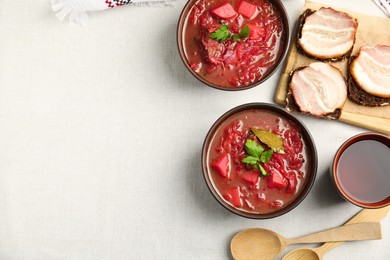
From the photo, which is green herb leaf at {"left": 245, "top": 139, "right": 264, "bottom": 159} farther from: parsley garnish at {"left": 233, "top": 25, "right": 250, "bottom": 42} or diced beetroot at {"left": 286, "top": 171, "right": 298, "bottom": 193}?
parsley garnish at {"left": 233, "top": 25, "right": 250, "bottom": 42}

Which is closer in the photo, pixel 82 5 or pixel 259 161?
pixel 259 161

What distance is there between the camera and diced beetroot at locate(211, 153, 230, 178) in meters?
3.15

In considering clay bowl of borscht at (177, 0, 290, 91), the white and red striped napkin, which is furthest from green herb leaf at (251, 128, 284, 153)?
the white and red striped napkin

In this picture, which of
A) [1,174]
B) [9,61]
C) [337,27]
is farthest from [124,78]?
[337,27]

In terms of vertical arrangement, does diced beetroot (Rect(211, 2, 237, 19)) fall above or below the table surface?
above

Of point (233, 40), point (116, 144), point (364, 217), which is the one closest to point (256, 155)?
point (233, 40)

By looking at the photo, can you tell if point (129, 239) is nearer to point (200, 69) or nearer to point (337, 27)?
point (200, 69)

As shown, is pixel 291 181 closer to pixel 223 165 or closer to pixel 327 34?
pixel 223 165

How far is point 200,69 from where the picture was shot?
328 cm

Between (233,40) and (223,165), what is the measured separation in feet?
2.30

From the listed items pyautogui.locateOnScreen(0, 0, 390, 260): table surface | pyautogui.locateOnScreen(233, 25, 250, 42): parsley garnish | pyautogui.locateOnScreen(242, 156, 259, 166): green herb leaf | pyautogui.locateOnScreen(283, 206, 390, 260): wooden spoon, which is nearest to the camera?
pyautogui.locateOnScreen(242, 156, 259, 166): green herb leaf

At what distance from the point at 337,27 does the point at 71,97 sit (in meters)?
1.63

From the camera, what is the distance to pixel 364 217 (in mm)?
3348

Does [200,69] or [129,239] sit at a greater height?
[200,69]
